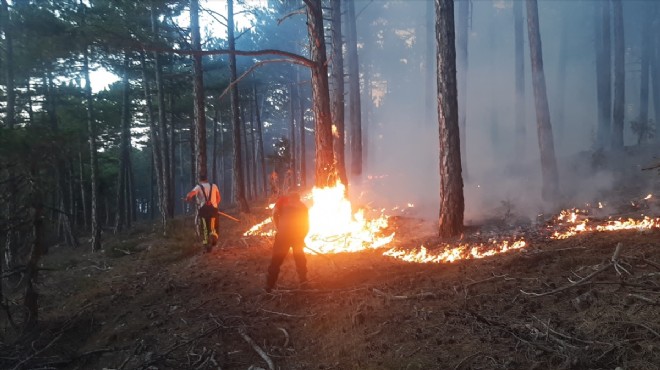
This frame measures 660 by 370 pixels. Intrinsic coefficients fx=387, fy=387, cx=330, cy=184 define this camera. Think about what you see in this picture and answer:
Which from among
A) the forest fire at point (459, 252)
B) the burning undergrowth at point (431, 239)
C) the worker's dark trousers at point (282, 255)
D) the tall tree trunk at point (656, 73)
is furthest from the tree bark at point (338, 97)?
the tall tree trunk at point (656, 73)

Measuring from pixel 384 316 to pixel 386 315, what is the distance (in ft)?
0.12

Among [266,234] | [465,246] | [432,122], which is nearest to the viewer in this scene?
[465,246]

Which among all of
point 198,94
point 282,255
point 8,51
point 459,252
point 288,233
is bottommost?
point 459,252

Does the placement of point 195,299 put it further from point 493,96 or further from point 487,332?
point 493,96

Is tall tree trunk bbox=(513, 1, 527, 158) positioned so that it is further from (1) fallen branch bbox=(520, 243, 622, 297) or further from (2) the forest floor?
(1) fallen branch bbox=(520, 243, 622, 297)

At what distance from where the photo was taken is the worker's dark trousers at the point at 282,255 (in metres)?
7.27

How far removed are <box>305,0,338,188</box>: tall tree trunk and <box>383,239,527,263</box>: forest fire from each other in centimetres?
362

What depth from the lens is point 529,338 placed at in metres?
4.48

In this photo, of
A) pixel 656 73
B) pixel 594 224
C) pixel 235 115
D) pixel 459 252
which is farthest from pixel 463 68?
pixel 656 73

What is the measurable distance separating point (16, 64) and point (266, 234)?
33.3ft

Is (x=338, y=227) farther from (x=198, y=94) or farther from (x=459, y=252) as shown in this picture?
(x=198, y=94)

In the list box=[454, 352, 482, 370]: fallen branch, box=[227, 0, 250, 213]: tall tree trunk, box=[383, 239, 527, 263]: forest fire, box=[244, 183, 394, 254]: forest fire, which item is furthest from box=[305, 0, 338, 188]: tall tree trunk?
box=[454, 352, 482, 370]: fallen branch

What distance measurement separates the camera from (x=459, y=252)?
8242mm

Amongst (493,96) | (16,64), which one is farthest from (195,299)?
(493,96)
